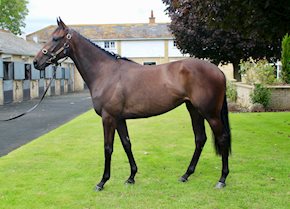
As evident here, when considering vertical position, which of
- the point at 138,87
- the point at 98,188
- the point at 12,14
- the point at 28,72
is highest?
the point at 12,14

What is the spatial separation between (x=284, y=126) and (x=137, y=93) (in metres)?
7.04

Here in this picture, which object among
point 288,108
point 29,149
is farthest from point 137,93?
point 288,108

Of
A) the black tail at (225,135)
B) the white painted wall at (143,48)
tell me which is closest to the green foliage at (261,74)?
the black tail at (225,135)

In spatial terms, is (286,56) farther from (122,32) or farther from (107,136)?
(122,32)

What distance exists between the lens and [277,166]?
19.9ft

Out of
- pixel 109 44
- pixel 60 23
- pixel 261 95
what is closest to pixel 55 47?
pixel 60 23

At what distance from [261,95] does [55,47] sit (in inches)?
454

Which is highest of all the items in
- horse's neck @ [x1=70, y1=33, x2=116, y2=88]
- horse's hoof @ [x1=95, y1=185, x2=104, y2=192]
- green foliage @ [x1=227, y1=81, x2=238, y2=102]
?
horse's neck @ [x1=70, y1=33, x2=116, y2=88]

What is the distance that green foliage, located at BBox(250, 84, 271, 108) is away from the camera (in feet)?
48.5

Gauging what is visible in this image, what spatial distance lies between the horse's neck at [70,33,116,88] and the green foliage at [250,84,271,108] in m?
10.8

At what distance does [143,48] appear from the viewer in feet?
141

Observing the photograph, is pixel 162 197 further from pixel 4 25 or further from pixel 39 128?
pixel 4 25

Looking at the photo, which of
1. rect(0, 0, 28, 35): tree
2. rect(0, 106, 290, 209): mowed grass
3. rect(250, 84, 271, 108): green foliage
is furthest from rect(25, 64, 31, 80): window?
rect(0, 0, 28, 35): tree

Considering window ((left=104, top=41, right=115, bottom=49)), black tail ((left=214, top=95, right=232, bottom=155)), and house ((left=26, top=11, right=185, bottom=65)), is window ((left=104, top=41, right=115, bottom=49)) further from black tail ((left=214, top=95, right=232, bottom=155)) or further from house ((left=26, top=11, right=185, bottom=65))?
black tail ((left=214, top=95, right=232, bottom=155))
